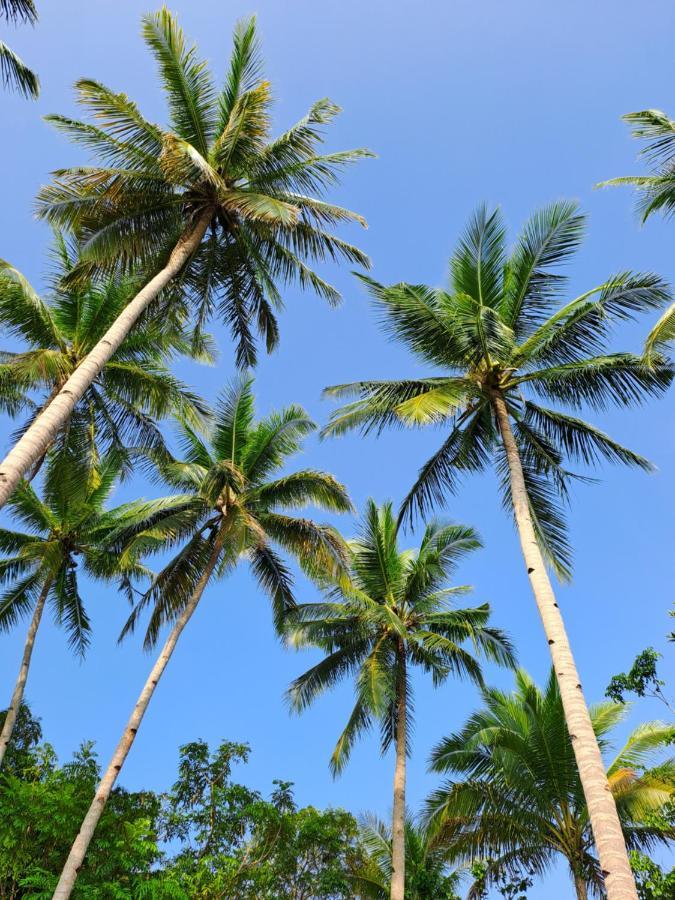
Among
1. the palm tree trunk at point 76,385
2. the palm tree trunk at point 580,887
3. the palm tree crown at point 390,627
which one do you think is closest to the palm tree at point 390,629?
the palm tree crown at point 390,627

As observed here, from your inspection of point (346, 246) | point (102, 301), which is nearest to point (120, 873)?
point (102, 301)

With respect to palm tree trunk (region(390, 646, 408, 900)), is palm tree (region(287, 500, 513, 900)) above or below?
above

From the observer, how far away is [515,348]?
479 inches

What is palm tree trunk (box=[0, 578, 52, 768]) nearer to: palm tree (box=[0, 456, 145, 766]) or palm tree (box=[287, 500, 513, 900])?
palm tree (box=[0, 456, 145, 766])

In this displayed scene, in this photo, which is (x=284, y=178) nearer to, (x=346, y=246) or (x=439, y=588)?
(x=346, y=246)

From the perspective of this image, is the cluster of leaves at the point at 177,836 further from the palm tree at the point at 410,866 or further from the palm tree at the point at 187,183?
the palm tree at the point at 187,183

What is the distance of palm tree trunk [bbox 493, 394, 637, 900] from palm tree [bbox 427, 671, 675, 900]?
5.58 m

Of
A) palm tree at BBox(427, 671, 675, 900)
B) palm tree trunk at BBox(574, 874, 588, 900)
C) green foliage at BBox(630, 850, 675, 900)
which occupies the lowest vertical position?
green foliage at BBox(630, 850, 675, 900)

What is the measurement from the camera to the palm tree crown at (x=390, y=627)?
57.5 ft

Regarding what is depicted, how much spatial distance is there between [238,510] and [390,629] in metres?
4.91

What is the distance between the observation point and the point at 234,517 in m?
16.1

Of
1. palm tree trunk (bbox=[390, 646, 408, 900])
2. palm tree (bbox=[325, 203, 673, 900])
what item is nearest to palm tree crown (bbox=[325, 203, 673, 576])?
palm tree (bbox=[325, 203, 673, 900])

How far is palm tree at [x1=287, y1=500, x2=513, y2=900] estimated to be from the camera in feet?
57.2

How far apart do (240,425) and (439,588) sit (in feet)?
22.1
